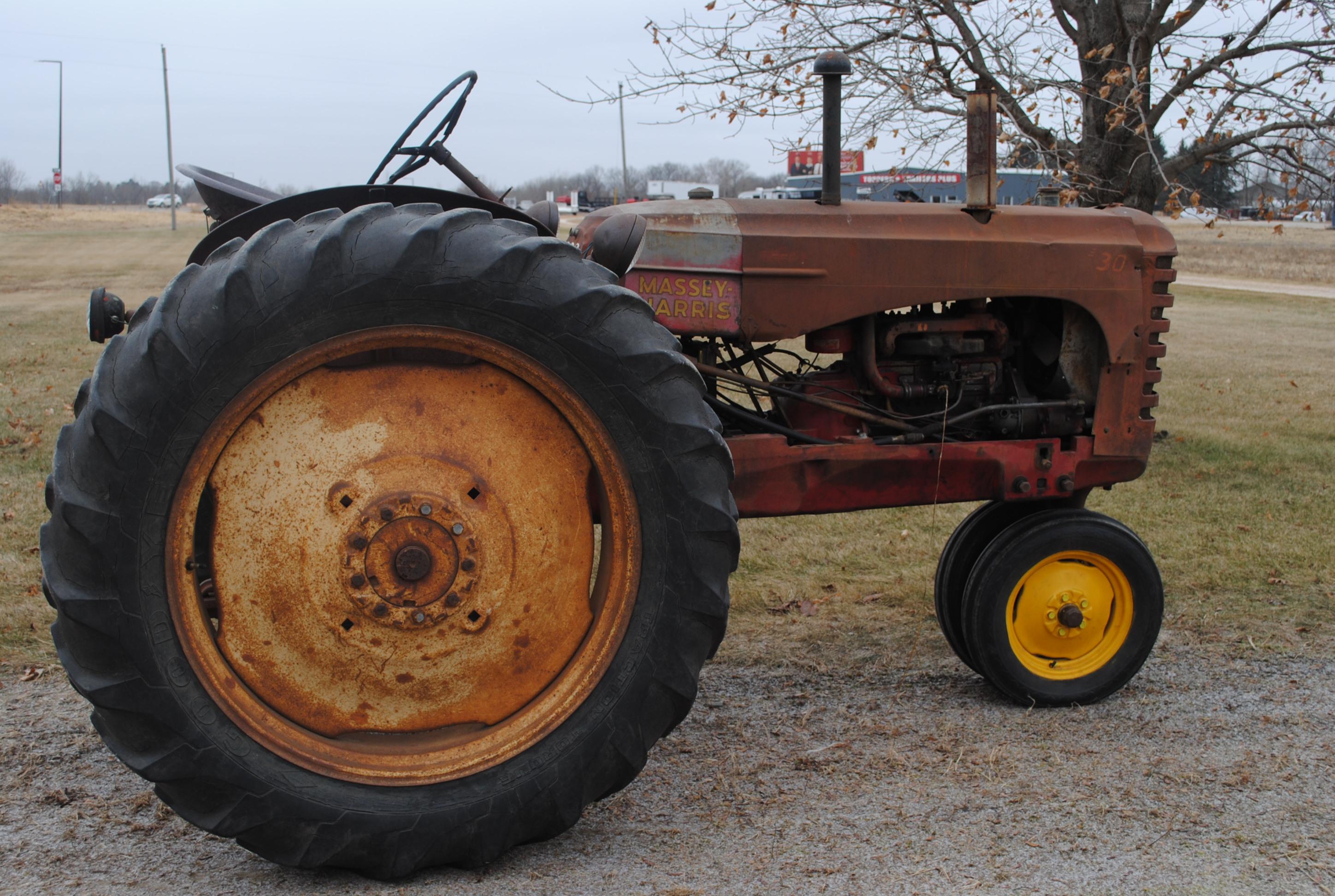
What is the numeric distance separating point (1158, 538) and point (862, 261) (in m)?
2.97

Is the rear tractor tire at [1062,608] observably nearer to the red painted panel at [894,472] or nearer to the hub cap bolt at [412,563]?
the red painted panel at [894,472]

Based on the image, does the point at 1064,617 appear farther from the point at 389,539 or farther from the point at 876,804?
the point at 389,539

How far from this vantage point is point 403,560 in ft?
8.11

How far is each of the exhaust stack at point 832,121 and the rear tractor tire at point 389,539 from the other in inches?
46.1

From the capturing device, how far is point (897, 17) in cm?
743

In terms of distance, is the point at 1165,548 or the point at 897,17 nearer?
the point at 1165,548

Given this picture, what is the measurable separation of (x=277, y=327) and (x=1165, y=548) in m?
4.43

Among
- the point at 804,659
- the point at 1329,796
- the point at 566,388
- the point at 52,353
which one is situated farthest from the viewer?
the point at 52,353

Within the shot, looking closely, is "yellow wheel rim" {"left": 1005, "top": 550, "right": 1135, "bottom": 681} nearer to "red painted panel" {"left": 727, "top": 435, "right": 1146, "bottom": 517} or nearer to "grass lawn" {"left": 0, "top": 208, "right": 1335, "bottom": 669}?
"red painted panel" {"left": 727, "top": 435, "right": 1146, "bottom": 517}

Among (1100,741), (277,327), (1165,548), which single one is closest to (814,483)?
(1100,741)

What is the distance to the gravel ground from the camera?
8.14ft

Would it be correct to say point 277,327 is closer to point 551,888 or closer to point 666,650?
point 666,650

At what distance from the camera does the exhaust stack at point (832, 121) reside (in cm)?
331

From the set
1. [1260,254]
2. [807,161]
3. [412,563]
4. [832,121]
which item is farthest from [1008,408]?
[1260,254]
